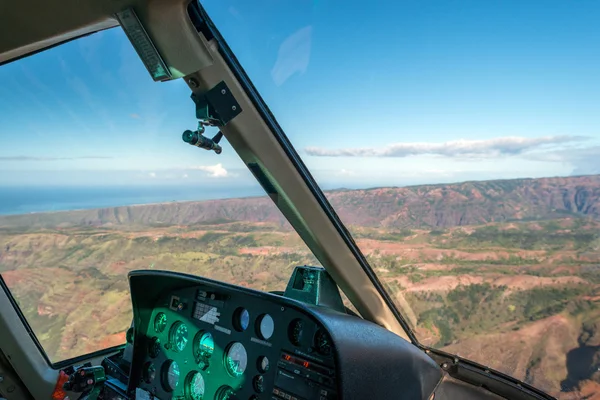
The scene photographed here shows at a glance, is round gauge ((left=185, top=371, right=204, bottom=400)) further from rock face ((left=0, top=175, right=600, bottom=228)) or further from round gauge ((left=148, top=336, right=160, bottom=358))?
rock face ((left=0, top=175, right=600, bottom=228))

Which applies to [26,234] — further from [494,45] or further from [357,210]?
[494,45]

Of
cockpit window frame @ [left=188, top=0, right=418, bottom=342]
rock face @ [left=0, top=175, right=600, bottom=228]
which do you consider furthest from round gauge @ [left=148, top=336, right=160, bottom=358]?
cockpit window frame @ [left=188, top=0, right=418, bottom=342]

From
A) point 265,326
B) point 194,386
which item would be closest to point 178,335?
point 194,386

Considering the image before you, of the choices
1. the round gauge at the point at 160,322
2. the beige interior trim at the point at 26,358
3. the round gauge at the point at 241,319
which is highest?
the beige interior trim at the point at 26,358

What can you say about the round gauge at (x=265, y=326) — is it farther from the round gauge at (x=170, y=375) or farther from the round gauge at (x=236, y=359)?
the round gauge at (x=170, y=375)

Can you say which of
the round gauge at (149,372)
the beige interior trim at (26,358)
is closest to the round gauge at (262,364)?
the round gauge at (149,372)

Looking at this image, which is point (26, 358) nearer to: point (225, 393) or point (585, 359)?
point (225, 393)
